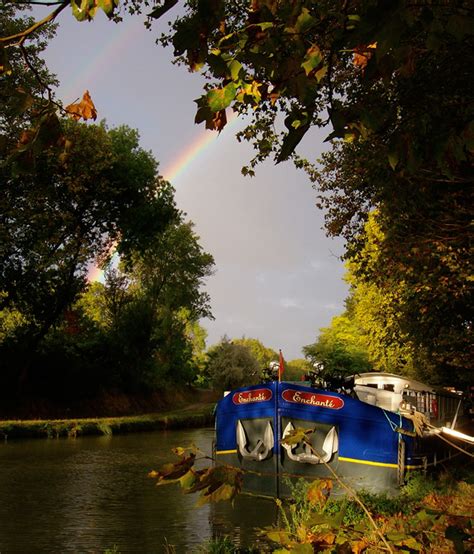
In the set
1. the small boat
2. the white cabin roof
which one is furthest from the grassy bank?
the small boat

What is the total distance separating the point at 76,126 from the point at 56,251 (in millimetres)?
6941

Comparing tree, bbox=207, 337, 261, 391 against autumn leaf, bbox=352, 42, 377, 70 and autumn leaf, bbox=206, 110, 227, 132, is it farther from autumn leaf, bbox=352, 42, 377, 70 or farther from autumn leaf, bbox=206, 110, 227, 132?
autumn leaf, bbox=206, 110, 227, 132

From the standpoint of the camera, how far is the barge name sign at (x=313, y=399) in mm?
14870

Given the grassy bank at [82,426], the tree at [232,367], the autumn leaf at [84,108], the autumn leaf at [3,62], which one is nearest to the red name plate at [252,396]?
the autumn leaf at [84,108]

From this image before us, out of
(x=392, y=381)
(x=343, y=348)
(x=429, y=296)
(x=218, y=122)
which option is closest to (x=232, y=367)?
(x=343, y=348)

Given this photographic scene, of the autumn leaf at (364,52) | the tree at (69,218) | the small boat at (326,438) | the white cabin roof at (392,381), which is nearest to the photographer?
the autumn leaf at (364,52)

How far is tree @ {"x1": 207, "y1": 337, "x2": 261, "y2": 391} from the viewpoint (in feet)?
232

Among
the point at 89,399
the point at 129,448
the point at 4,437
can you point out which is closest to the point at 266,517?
the point at 129,448

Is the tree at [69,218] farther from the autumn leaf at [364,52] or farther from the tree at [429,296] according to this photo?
the autumn leaf at [364,52]

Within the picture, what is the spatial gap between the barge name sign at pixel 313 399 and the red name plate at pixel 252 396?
455 millimetres

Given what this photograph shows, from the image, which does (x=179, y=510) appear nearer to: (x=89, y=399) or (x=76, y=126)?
(x=76, y=126)

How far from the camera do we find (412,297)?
71.1 feet

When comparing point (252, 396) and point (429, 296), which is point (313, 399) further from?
point (429, 296)

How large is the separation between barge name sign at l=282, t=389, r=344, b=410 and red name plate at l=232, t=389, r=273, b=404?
0.46 meters
